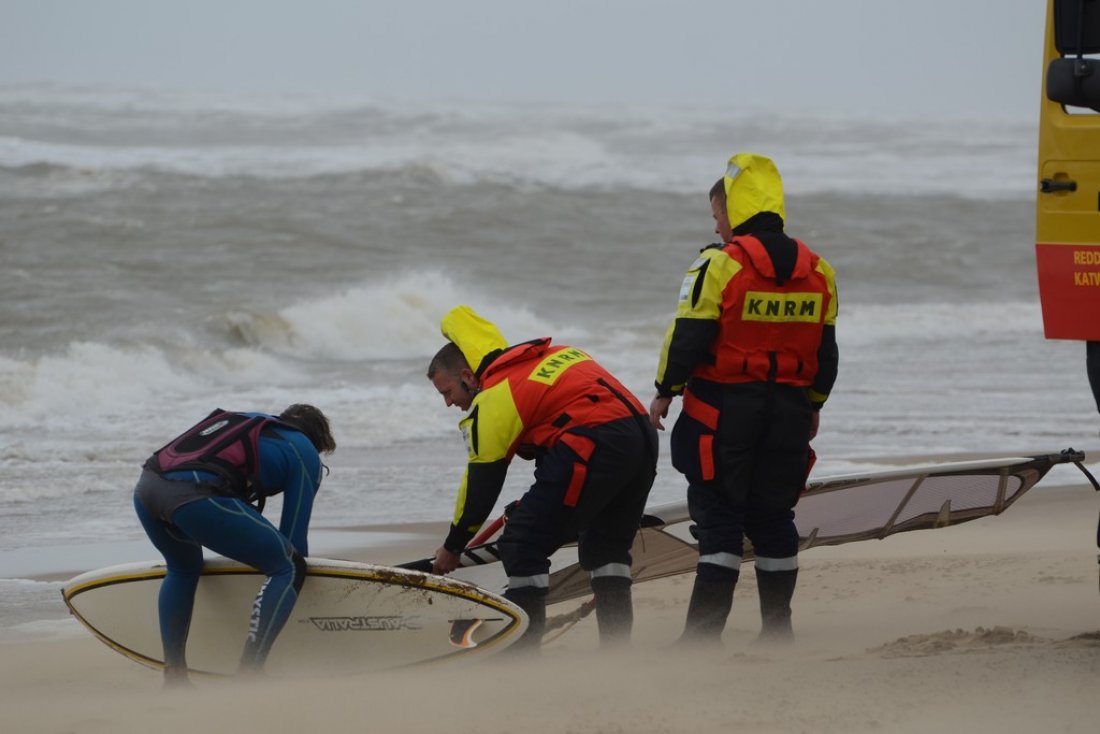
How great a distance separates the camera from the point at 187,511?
4.88 metres

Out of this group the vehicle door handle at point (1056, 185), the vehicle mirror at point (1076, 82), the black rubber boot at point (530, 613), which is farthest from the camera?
the black rubber boot at point (530, 613)

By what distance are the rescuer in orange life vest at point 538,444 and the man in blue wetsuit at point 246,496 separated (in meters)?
0.53

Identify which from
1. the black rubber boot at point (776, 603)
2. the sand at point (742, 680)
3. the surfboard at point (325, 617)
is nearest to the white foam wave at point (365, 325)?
the sand at point (742, 680)

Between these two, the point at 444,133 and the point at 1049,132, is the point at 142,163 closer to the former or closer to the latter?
the point at 444,133

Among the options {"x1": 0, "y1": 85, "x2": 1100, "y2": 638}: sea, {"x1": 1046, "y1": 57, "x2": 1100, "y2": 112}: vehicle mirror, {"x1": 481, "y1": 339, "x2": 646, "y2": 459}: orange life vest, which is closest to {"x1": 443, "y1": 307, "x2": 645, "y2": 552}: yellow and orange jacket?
{"x1": 481, "y1": 339, "x2": 646, "y2": 459}: orange life vest

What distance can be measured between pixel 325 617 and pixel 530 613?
76 cm

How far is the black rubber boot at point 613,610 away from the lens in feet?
17.6

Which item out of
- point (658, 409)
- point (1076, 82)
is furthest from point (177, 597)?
point (1076, 82)

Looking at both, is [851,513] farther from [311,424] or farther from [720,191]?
[311,424]

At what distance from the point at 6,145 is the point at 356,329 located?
1943 centimetres

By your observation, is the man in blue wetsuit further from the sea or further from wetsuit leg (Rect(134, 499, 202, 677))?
the sea

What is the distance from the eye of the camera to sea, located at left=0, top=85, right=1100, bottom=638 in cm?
959

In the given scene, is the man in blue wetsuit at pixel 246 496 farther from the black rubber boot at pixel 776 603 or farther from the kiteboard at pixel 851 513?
the black rubber boot at pixel 776 603

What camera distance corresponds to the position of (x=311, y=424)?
5.17 meters
